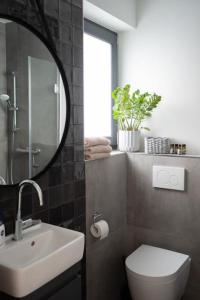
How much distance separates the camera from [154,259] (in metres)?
2.08

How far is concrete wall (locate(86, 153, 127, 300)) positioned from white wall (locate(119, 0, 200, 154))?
1.70 feet

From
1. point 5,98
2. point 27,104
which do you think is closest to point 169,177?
point 27,104

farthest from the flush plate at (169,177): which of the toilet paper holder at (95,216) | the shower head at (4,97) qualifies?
the shower head at (4,97)

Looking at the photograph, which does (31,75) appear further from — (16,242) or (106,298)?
(106,298)

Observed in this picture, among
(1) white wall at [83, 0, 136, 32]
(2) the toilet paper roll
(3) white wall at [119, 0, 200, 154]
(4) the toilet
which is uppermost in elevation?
(1) white wall at [83, 0, 136, 32]

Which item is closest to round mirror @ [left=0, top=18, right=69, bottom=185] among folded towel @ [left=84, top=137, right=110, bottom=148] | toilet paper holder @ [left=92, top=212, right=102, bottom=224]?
folded towel @ [left=84, top=137, right=110, bottom=148]

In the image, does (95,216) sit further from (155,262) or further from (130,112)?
(130,112)

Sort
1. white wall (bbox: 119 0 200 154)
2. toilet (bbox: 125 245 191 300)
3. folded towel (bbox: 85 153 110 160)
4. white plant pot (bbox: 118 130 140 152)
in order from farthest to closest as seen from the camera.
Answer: white plant pot (bbox: 118 130 140 152), white wall (bbox: 119 0 200 154), folded towel (bbox: 85 153 110 160), toilet (bbox: 125 245 191 300)

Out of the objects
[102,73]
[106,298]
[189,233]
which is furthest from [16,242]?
[102,73]

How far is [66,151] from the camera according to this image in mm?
1784

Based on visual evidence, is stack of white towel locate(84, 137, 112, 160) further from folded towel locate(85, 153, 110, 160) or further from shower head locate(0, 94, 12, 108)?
shower head locate(0, 94, 12, 108)

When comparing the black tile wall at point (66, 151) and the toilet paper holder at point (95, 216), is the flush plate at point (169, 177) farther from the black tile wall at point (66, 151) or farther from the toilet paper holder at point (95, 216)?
the black tile wall at point (66, 151)

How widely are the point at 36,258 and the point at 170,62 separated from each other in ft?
5.96

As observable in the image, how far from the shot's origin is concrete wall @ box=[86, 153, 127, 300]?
6.78 ft
